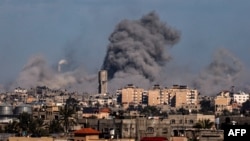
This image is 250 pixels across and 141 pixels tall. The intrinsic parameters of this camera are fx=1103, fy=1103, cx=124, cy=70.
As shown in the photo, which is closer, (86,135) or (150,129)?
(86,135)

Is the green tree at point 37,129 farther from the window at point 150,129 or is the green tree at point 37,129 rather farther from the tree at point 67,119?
the window at point 150,129

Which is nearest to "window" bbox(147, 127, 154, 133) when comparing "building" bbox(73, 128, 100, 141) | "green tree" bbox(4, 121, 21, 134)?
"building" bbox(73, 128, 100, 141)

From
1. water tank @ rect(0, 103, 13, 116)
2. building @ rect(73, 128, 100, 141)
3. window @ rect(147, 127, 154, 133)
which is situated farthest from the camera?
water tank @ rect(0, 103, 13, 116)

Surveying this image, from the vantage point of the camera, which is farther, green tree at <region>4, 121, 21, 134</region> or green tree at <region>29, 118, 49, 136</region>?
green tree at <region>4, 121, 21, 134</region>

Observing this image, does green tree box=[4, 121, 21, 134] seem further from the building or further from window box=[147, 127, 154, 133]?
the building

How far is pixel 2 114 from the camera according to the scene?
482 feet

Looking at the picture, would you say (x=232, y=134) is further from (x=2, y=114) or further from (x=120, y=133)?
(x=2, y=114)

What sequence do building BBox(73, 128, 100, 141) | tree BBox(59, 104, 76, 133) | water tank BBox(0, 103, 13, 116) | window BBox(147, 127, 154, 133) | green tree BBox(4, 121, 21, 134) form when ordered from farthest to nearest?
water tank BBox(0, 103, 13, 116)
tree BBox(59, 104, 76, 133)
green tree BBox(4, 121, 21, 134)
window BBox(147, 127, 154, 133)
building BBox(73, 128, 100, 141)

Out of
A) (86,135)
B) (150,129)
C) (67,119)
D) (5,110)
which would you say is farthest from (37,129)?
(5,110)

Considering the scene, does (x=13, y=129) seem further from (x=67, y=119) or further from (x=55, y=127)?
(x=55, y=127)

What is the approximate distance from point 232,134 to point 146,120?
195 ft

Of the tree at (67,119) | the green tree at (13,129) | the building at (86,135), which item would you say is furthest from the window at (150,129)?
the tree at (67,119)

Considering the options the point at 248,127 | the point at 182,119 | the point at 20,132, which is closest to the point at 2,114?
the point at 182,119

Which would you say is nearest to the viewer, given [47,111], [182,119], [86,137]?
[86,137]
